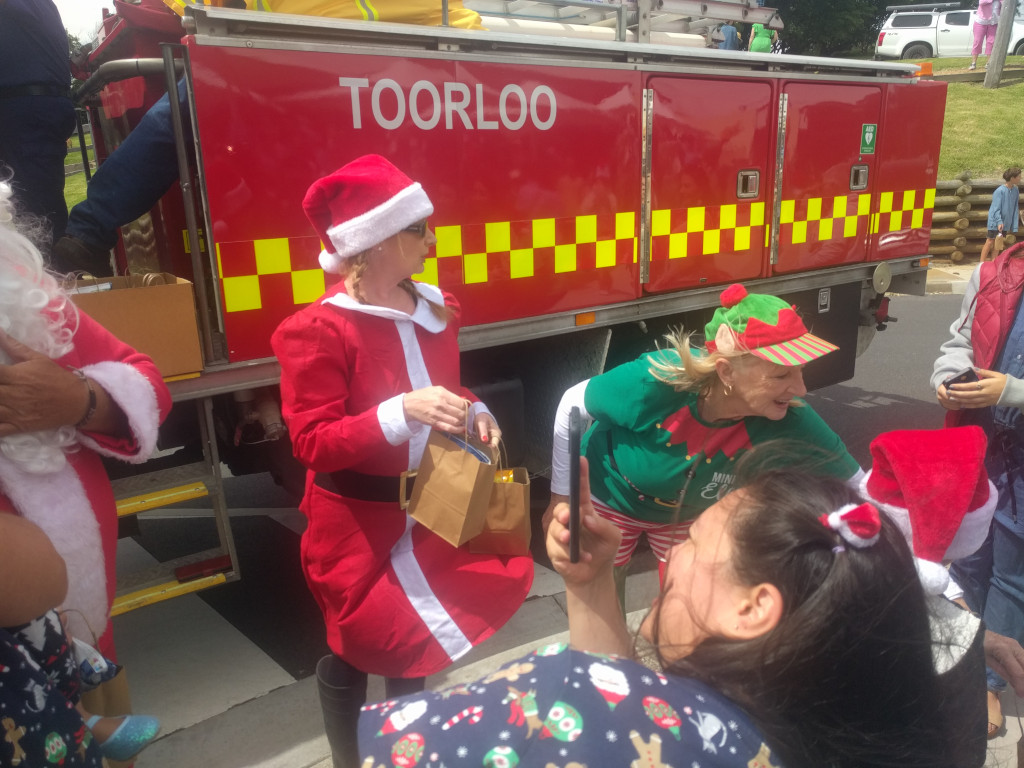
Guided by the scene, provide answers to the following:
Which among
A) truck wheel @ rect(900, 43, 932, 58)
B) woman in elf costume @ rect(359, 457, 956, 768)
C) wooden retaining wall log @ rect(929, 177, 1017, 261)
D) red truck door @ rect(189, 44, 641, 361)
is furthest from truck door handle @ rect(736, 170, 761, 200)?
truck wheel @ rect(900, 43, 932, 58)

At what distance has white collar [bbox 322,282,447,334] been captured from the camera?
1.77 metres

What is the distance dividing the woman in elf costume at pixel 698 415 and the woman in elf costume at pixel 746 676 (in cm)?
86

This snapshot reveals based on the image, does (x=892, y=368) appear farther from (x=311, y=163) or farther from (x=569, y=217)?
(x=311, y=163)

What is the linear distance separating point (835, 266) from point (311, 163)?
10.2ft

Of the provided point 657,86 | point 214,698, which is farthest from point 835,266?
point 214,698

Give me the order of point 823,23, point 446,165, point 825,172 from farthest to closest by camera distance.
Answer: point 823,23 < point 825,172 < point 446,165

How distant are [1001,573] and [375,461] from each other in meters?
1.93

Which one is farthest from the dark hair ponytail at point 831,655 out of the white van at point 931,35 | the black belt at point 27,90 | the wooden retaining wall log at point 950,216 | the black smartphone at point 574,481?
the white van at point 931,35

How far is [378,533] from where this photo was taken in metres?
1.84

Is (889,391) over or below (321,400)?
below

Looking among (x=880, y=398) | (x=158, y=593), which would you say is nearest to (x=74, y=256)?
(x=158, y=593)

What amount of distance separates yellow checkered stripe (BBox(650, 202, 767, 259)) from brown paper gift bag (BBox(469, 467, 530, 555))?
1981 millimetres

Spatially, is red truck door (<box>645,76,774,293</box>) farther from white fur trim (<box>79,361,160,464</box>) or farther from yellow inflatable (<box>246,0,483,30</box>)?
white fur trim (<box>79,361,160,464</box>)

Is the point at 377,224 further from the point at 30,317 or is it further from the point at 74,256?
the point at 74,256
